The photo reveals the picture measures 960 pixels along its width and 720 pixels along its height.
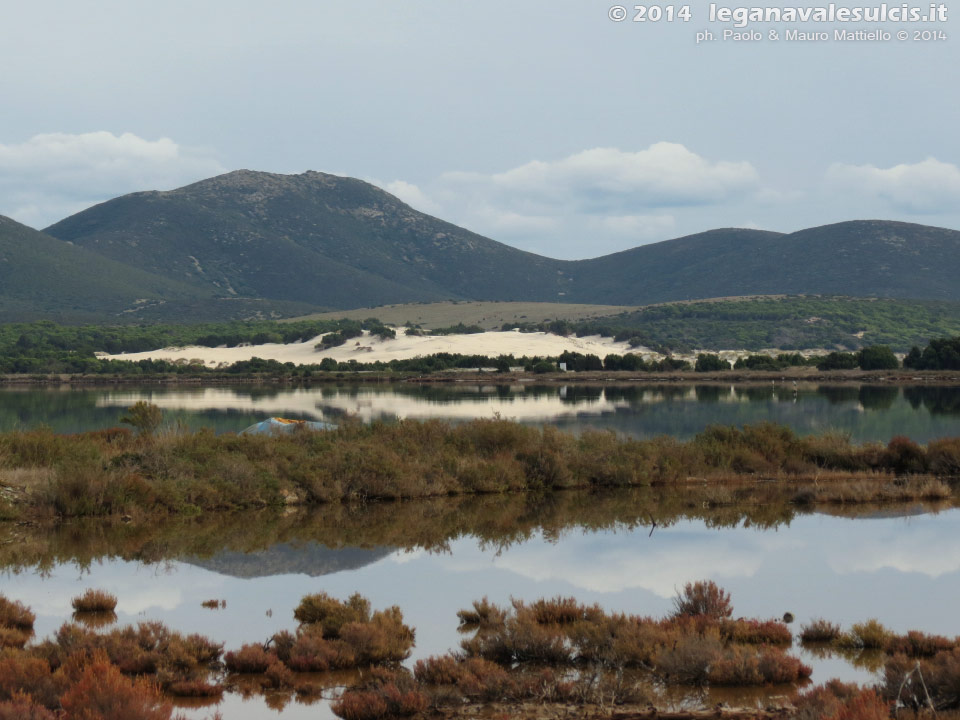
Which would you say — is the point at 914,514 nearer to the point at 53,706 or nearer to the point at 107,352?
the point at 53,706

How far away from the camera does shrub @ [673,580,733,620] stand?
11.7 meters

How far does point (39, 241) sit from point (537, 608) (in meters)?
182

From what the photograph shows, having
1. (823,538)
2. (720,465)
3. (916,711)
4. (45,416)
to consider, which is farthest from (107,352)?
(916,711)

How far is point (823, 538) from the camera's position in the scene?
55.9 feet

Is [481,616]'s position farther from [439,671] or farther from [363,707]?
[363,707]

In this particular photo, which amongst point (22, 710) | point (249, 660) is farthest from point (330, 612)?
point (22, 710)

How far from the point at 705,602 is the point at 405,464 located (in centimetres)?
1103

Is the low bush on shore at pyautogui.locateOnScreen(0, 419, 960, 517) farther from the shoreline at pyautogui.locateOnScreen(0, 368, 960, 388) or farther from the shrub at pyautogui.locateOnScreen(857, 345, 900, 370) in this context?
the shrub at pyautogui.locateOnScreen(857, 345, 900, 370)

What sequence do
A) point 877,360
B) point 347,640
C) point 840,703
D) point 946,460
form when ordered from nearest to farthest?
point 840,703 → point 347,640 → point 946,460 → point 877,360

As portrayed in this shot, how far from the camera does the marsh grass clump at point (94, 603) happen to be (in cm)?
1227

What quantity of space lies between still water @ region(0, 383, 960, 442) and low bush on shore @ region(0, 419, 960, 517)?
88.3 inches

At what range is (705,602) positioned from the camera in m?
11.7

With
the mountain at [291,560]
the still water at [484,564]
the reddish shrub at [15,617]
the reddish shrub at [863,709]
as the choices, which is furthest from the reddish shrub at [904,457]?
the reddish shrub at [15,617]

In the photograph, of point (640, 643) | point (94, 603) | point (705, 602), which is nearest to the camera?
point (640, 643)
